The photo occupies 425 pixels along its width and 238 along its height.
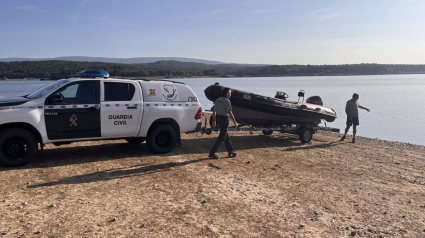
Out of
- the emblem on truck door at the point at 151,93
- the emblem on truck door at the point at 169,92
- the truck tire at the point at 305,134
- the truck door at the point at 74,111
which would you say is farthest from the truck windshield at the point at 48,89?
the truck tire at the point at 305,134

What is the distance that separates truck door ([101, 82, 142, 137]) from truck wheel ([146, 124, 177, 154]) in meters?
0.44

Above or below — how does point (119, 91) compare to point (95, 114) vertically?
above

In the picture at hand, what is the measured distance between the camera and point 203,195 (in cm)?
599

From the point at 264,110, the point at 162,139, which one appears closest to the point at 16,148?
the point at 162,139

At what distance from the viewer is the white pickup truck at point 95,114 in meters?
7.02

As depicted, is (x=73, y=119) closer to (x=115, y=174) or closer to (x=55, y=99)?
(x=55, y=99)

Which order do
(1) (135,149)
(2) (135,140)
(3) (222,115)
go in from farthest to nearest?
(2) (135,140)
(1) (135,149)
(3) (222,115)

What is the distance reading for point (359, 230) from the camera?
4941 mm

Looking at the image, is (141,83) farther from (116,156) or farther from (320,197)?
(320,197)

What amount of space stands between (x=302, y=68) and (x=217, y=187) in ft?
324

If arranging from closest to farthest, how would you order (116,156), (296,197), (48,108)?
(296,197) → (48,108) → (116,156)

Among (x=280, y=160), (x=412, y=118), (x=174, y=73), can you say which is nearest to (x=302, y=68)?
(x=174, y=73)

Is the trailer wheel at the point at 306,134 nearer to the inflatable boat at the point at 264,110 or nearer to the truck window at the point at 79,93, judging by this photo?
the inflatable boat at the point at 264,110

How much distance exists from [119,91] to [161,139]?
5.20 feet
